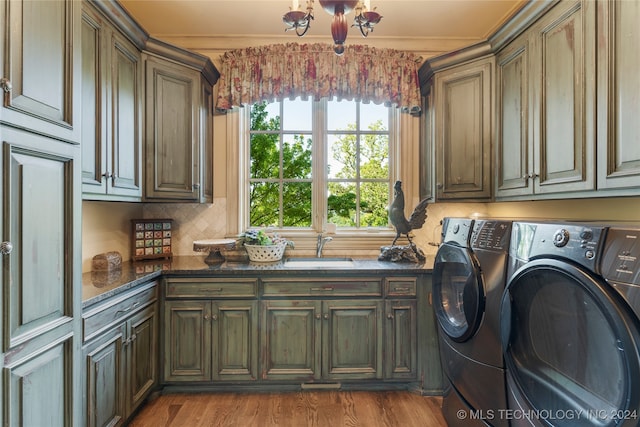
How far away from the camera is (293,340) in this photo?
2.27 metres

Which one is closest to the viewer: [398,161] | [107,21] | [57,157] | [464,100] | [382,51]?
[57,157]

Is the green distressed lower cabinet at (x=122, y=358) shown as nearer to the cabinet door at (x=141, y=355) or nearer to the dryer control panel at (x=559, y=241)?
the cabinet door at (x=141, y=355)

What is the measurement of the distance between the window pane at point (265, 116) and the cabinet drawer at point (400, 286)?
5.50 ft

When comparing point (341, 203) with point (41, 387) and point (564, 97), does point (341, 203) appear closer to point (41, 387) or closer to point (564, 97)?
point (564, 97)

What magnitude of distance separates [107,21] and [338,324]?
2.31 m

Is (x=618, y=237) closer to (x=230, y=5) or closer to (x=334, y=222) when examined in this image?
(x=334, y=222)

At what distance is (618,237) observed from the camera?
3.08 feet

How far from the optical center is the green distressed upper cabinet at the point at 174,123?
2297 mm

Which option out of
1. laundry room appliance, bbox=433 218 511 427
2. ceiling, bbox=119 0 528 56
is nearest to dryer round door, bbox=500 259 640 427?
laundry room appliance, bbox=433 218 511 427

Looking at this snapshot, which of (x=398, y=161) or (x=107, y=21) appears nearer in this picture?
(x=107, y=21)

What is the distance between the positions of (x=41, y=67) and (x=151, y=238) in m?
1.67

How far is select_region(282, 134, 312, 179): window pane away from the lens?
299 cm

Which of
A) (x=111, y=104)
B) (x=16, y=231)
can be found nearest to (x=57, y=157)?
(x=16, y=231)

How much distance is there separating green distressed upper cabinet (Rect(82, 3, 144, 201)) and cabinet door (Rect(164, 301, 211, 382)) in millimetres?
807
